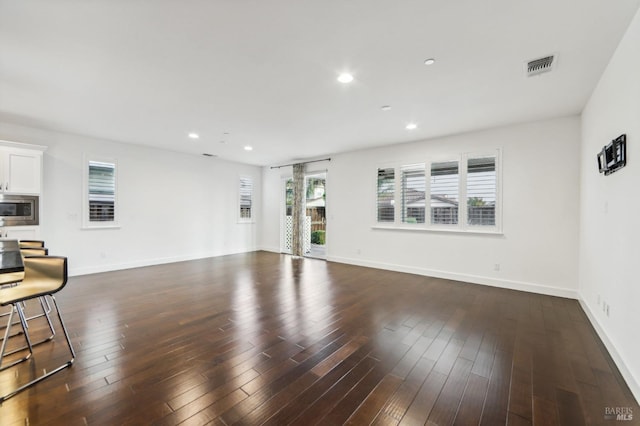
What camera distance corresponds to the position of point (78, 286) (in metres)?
4.49

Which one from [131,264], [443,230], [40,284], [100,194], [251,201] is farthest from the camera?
[251,201]

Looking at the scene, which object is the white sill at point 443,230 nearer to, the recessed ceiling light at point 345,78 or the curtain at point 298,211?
the curtain at point 298,211

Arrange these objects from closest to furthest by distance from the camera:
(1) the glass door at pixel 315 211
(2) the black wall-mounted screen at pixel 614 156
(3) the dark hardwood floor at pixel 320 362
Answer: (3) the dark hardwood floor at pixel 320 362, (2) the black wall-mounted screen at pixel 614 156, (1) the glass door at pixel 315 211

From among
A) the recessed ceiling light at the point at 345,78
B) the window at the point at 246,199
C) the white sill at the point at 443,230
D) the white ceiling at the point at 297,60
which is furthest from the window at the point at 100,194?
the white sill at the point at 443,230

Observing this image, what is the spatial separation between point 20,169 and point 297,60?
5162mm

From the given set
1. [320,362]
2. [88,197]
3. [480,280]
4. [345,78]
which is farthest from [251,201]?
[320,362]

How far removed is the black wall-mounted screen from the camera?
2.23 m

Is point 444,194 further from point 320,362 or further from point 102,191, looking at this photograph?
point 102,191

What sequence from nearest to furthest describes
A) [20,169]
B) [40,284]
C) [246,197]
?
[40,284], [20,169], [246,197]

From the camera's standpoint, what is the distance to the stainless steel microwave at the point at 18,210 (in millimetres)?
4398

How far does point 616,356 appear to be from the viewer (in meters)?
2.35

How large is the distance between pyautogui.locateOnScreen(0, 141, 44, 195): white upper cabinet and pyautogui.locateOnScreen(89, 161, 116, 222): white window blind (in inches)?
34.9

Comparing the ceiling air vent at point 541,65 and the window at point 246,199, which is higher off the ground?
the ceiling air vent at point 541,65

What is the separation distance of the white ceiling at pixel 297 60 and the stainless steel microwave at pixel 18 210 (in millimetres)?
1290
